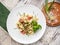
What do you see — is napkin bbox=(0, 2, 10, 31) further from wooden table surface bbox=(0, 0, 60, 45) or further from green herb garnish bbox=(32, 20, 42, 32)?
green herb garnish bbox=(32, 20, 42, 32)

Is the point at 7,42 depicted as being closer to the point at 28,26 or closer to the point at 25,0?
the point at 28,26

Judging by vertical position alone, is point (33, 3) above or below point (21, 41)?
above

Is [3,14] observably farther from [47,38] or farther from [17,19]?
[47,38]

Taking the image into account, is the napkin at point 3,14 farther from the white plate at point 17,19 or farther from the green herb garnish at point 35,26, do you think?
the green herb garnish at point 35,26

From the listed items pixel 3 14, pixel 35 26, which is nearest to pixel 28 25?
pixel 35 26

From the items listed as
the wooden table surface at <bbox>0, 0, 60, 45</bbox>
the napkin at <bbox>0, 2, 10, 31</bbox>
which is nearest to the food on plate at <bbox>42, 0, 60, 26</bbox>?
the wooden table surface at <bbox>0, 0, 60, 45</bbox>

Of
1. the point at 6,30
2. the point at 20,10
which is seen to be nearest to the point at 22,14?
the point at 20,10
